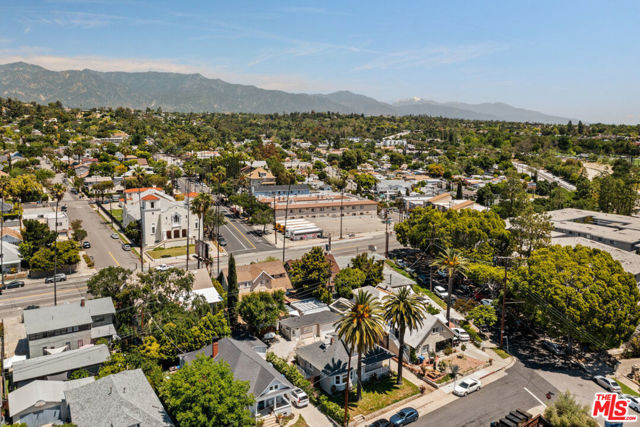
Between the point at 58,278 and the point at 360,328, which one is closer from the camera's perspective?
the point at 360,328

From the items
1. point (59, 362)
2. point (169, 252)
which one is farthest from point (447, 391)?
point (169, 252)

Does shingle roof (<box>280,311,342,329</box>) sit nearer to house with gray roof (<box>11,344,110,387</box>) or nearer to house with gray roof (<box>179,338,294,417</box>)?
house with gray roof (<box>179,338,294,417</box>)

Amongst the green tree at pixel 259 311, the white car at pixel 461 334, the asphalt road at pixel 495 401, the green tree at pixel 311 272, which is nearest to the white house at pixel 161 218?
the green tree at pixel 311 272

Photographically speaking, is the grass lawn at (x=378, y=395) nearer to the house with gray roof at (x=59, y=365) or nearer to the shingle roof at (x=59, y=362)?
the house with gray roof at (x=59, y=365)

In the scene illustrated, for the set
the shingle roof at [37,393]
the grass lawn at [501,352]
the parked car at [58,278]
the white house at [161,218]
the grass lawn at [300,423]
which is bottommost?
the grass lawn at [300,423]

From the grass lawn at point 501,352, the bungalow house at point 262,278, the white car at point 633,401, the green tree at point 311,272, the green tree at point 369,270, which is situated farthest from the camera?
the green tree at point 369,270

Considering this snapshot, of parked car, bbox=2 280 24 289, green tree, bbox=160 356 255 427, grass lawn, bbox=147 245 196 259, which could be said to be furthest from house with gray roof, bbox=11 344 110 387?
grass lawn, bbox=147 245 196 259

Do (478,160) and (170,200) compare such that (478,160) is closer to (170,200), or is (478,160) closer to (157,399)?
(170,200)

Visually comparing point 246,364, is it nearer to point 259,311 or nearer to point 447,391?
point 259,311
